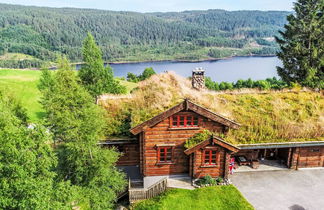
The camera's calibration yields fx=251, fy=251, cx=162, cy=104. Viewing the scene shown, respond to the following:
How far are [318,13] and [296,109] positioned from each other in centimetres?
1703

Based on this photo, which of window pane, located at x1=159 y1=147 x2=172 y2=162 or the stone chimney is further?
the stone chimney

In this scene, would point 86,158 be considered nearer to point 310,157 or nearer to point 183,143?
point 183,143

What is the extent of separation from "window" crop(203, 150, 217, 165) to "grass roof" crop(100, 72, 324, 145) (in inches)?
61.7

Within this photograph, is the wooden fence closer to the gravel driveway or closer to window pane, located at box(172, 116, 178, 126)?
window pane, located at box(172, 116, 178, 126)

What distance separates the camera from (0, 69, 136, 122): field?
144 ft

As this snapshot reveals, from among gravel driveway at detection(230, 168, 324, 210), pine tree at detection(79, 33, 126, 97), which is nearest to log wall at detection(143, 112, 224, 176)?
gravel driveway at detection(230, 168, 324, 210)

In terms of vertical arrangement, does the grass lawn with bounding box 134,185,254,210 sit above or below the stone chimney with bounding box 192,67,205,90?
below

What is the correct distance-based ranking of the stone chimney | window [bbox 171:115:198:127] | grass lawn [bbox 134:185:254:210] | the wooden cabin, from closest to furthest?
grass lawn [bbox 134:185:254:210] → the wooden cabin → window [bbox 171:115:198:127] → the stone chimney

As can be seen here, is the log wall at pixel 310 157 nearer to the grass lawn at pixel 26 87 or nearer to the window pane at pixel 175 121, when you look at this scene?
the window pane at pixel 175 121

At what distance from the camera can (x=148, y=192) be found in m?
16.6

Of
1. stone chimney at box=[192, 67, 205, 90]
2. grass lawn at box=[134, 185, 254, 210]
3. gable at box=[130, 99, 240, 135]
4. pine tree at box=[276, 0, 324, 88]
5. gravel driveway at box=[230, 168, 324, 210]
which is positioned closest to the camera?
grass lawn at box=[134, 185, 254, 210]

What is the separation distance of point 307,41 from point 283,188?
20.5 meters

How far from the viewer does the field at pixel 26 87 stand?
144 ft

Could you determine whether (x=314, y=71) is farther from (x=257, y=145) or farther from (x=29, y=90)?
(x=29, y=90)
